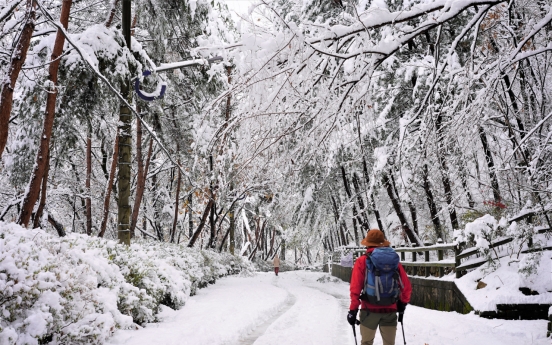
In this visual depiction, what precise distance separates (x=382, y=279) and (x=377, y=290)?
14 centimetres

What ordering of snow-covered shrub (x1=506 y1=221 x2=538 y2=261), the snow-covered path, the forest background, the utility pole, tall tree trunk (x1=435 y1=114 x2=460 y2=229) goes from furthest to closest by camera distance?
1. the utility pole
2. snow-covered shrub (x1=506 y1=221 x2=538 y2=261)
3. the snow-covered path
4. tall tree trunk (x1=435 y1=114 x2=460 y2=229)
5. the forest background

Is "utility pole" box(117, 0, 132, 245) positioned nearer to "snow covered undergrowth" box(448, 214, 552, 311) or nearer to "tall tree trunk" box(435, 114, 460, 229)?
"tall tree trunk" box(435, 114, 460, 229)

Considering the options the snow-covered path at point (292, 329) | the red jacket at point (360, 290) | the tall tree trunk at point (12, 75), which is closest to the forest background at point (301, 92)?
the tall tree trunk at point (12, 75)

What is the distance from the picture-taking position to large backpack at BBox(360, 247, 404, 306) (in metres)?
4.57

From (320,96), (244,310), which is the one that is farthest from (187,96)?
(320,96)

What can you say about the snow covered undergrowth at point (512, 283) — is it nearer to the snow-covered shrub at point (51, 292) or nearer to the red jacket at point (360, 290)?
the red jacket at point (360, 290)

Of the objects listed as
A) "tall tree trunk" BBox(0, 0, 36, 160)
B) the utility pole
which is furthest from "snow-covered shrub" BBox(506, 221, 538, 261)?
"tall tree trunk" BBox(0, 0, 36, 160)

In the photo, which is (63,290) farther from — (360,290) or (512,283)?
(512,283)

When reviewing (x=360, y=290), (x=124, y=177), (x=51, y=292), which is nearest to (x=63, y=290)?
(x=51, y=292)

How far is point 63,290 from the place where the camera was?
183 inches

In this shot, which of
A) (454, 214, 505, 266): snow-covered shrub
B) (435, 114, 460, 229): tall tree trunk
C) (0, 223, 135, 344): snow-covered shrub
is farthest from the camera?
(454, 214, 505, 266): snow-covered shrub

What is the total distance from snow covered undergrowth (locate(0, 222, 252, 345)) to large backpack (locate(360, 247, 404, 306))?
3.26 m

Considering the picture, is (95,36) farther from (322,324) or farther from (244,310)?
(322,324)

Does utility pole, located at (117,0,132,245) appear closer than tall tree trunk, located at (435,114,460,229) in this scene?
No
